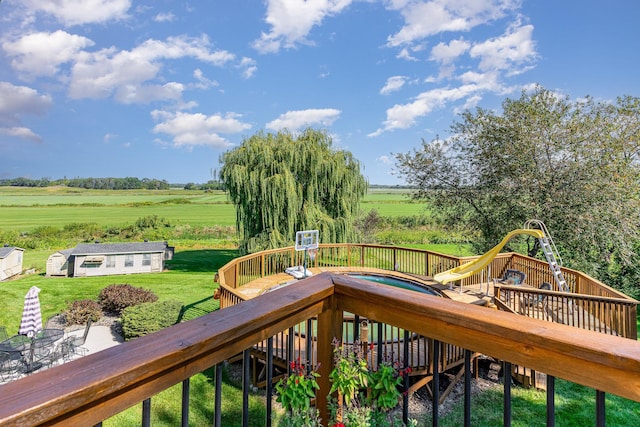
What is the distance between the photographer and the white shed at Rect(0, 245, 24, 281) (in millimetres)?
15930

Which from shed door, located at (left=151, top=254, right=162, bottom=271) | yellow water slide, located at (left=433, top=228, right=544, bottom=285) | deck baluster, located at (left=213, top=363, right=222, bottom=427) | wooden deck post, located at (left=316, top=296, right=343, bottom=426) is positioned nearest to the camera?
deck baluster, located at (left=213, top=363, right=222, bottom=427)

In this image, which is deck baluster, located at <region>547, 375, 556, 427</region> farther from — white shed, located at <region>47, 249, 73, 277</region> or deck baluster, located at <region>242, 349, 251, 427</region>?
white shed, located at <region>47, 249, 73, 277</region>

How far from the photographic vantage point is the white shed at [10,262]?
15.9 m

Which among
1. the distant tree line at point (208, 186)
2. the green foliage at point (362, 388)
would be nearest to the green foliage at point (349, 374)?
the green foliage at point (362, 388)

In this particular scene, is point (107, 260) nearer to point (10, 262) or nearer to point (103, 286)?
point (103, 286)

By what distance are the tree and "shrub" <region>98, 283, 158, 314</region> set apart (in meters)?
12.5

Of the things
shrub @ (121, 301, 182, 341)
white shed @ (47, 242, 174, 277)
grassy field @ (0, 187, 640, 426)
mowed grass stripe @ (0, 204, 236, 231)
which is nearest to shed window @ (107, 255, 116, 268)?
white shed @ (47, 242, 174, 277)

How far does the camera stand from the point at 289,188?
1345 cm

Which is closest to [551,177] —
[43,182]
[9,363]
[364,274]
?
[364,274]

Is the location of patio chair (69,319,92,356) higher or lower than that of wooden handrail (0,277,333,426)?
lower

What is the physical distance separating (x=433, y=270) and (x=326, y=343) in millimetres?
10332

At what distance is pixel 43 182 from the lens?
101 ft

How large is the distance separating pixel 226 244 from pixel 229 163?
13.3 metres

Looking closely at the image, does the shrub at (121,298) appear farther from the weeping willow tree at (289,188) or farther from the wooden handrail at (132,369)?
the wooden handrail at (132,369)
